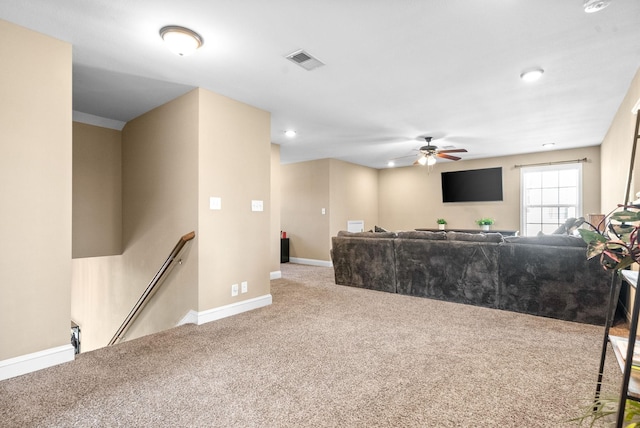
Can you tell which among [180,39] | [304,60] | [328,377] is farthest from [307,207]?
[328,377]

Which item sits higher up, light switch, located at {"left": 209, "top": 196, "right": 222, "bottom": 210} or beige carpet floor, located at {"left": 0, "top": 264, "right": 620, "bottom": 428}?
light switch, located at {"left": 209, "top": 196, "right": 222, "bottom": 210}

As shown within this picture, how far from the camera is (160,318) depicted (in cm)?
383

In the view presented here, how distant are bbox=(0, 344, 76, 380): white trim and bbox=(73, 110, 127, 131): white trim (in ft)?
9.74

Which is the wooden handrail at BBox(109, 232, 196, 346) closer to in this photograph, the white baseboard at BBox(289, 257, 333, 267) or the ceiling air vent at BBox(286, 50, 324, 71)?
the ceiling air vent at BBox(286, 50, 324, 71)

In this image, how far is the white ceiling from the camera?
7.01 feet

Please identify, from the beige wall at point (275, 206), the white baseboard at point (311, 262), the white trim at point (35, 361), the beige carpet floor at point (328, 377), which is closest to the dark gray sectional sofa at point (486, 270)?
the beige carpet floor at point (328, 377)

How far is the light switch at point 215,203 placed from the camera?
3492mm

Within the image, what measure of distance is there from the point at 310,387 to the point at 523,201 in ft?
22.0

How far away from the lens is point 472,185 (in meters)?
7.48

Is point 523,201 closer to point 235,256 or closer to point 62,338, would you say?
point 235,256

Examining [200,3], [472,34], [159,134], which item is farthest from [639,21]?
[159,134]

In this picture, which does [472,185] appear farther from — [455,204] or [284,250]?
[284,250]

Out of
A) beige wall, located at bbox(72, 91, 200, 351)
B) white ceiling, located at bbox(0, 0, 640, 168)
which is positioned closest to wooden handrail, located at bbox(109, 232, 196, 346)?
beige wall, located at bbox(72, 91, 200, 351)

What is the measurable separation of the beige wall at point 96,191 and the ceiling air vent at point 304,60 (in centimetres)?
312
